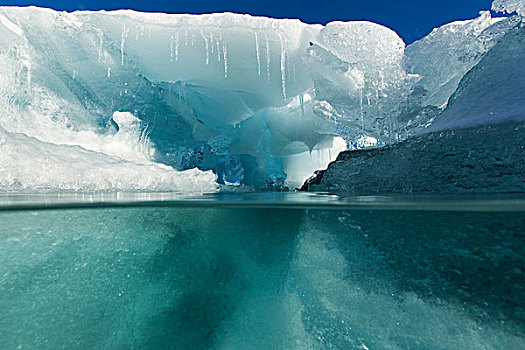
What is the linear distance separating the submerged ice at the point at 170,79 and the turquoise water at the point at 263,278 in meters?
5.34

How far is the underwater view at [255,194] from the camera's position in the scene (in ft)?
7.04

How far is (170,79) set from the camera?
11805 mm

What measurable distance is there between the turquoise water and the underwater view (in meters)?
0.01

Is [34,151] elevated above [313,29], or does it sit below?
below

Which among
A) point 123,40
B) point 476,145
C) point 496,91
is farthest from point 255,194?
point 123,40

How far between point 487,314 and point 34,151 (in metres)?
8.95

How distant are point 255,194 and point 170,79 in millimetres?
6850

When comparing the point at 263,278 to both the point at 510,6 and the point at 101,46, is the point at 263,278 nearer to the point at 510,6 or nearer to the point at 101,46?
the point at 510,6

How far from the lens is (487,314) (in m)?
1.83

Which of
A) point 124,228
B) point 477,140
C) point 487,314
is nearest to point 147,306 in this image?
point 124,228

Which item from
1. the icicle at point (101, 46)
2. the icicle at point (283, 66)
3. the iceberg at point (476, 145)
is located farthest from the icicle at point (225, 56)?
the iceberg at point (476, 145)

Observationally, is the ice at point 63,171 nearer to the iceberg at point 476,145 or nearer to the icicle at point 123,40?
the icicle at point 123,40

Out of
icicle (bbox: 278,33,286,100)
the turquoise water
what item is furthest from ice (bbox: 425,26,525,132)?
icicle (bbox: 278,33,286,100)

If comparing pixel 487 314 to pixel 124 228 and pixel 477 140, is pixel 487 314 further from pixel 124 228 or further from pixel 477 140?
pixel 477 140
